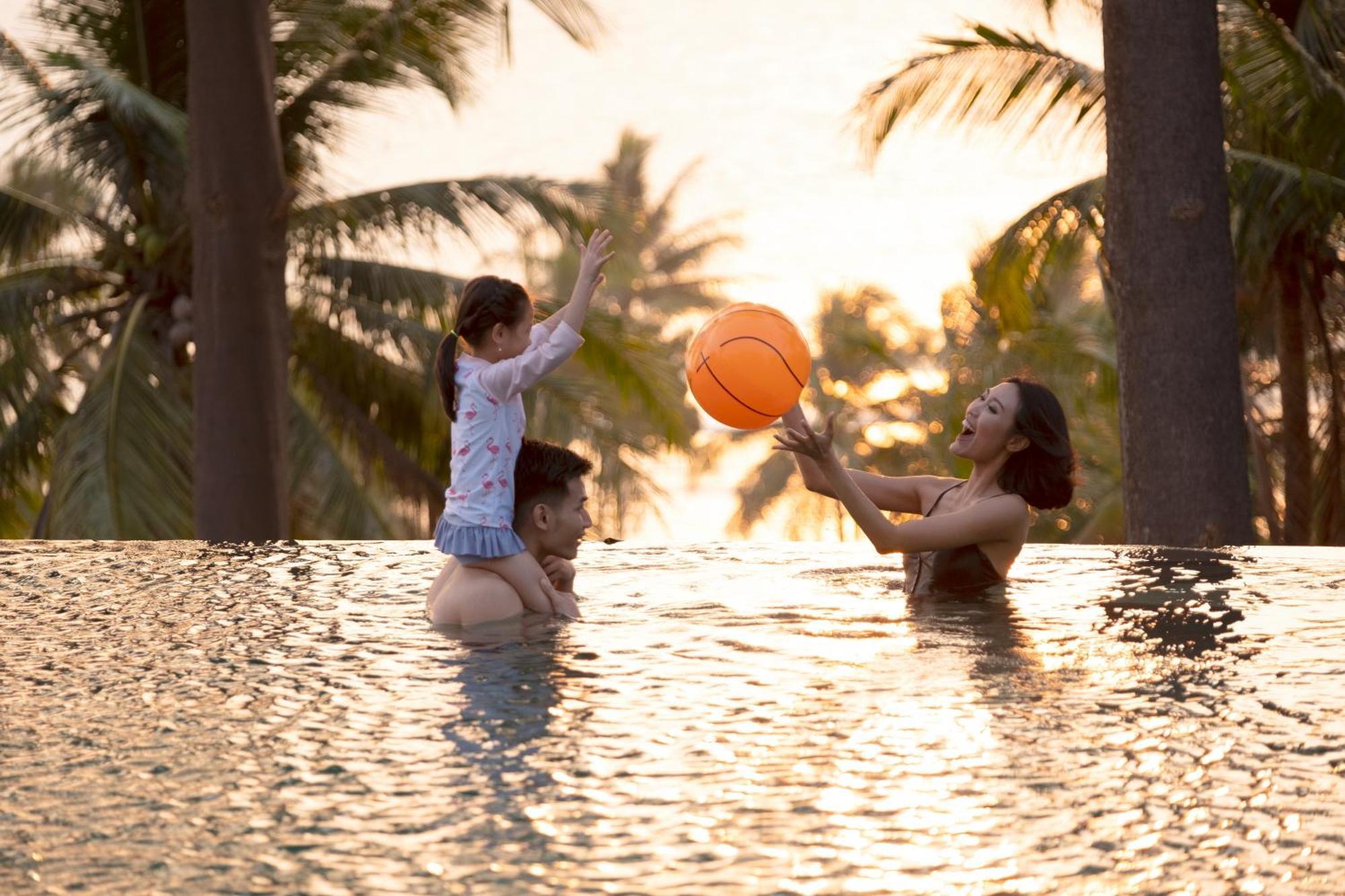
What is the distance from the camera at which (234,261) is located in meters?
12.7

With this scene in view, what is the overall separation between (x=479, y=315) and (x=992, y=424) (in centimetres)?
190

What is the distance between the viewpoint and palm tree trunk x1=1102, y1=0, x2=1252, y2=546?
30.8ft

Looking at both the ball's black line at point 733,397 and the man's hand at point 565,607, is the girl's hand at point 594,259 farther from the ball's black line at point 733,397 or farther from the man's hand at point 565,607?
the man's hand at point 565,607

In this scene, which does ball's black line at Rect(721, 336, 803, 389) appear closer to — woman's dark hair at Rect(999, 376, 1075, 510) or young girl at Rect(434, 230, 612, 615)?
young girl at Rect(434, 230, 612, 615)

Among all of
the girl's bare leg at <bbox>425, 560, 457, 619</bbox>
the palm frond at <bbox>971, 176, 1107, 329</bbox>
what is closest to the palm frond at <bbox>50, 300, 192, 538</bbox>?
the palm frond at <bbox>971, 176, 1107, 329</bbox>

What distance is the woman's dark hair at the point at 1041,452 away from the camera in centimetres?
599

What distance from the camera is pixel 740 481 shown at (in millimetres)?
37656

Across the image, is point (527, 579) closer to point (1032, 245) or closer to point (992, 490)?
point (992, 490)

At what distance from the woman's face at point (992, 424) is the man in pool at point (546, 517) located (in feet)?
4.58

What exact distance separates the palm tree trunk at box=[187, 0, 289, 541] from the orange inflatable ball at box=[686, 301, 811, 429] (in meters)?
7.53

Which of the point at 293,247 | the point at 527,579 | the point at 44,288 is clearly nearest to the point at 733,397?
the point at 527,579

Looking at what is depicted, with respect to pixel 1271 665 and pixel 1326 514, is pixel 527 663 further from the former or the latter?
pixel 1326 514

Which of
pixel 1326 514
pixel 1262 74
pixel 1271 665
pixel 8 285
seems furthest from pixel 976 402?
pixel 8 285

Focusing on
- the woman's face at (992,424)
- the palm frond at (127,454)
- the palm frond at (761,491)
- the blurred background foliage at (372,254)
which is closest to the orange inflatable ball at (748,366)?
the woman's face at (992,424)
